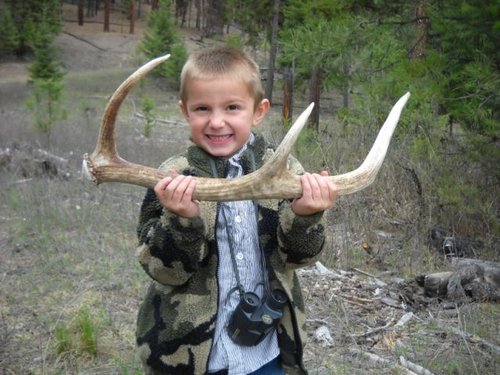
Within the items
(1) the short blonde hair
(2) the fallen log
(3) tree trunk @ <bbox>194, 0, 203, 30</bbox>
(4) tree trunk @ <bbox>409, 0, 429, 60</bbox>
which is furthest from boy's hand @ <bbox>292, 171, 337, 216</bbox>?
(3) tree trunk @ <bbox>194, 0, 203, 30</bbox>

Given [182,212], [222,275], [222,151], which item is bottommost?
[222,275]

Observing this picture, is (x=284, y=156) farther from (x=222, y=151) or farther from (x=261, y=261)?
(x=261, y=261)

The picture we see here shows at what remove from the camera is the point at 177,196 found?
1854 millimetres

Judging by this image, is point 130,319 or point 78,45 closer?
point 130,319

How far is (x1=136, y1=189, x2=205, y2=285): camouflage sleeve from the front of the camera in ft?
6.21

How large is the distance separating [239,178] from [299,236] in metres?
0.26

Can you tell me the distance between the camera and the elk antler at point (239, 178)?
1941mm

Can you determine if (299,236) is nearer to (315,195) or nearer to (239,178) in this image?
(315,195)

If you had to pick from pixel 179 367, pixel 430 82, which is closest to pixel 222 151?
pixel 179 367

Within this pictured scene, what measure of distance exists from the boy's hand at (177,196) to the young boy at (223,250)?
0.02 m

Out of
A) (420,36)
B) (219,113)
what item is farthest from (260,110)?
(420,36)

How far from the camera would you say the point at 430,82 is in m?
6.11

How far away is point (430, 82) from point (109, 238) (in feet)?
11.0

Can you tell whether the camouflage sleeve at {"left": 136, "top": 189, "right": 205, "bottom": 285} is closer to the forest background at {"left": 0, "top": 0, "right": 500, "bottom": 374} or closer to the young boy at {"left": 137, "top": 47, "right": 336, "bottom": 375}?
the young boy at {"left": 137, "top": 47, "right": 336, "bottom": 375}
